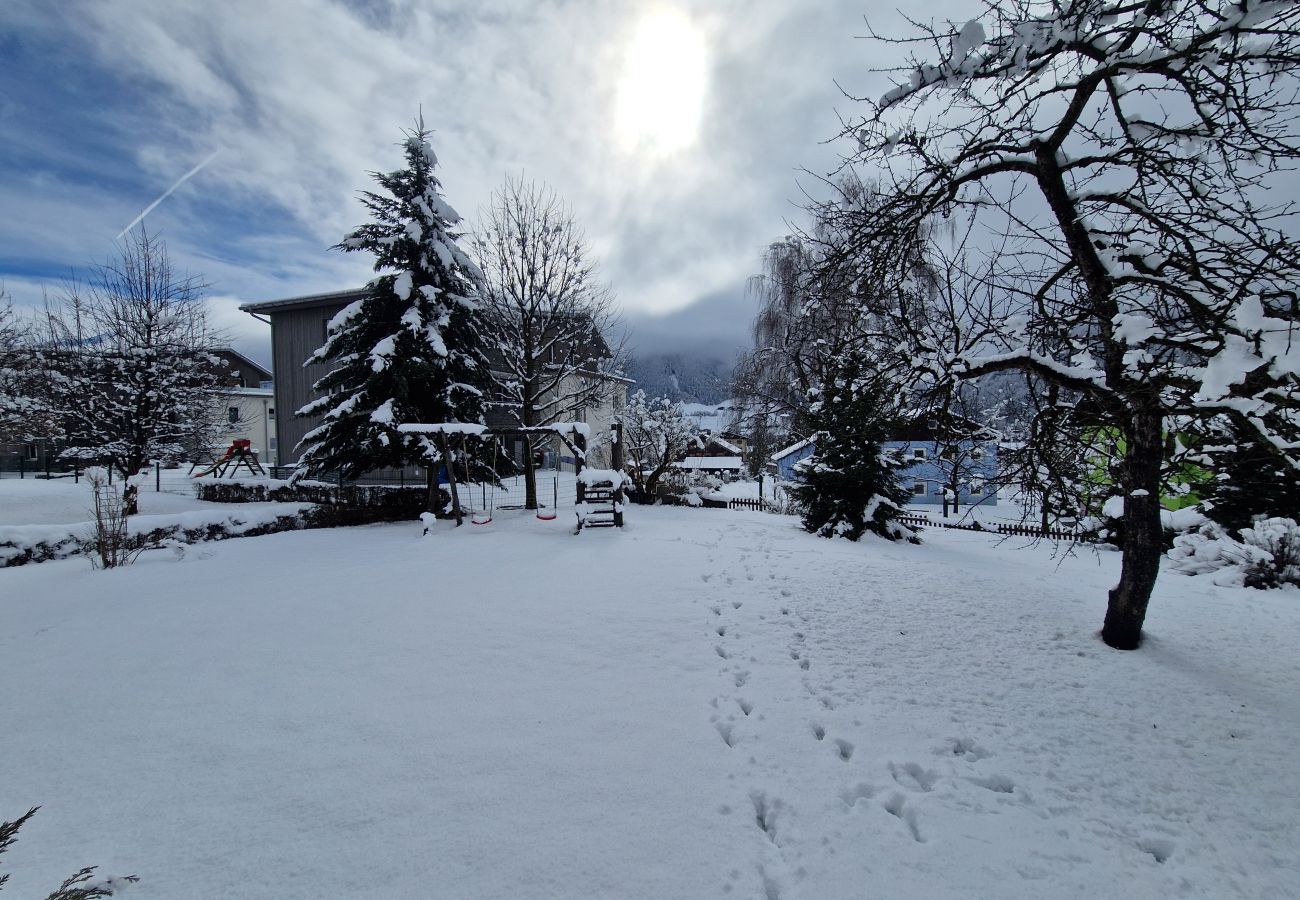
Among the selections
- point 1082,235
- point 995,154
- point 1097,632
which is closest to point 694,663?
point 1097,632

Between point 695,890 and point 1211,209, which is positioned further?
point 1211,209

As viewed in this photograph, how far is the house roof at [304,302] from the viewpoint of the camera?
20438 mm

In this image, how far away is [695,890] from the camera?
2.07m

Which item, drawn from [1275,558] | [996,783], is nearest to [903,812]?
[996,783]

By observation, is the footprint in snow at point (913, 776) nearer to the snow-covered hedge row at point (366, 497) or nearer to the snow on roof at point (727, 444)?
the snow-covered hedge row at point (366, 497)

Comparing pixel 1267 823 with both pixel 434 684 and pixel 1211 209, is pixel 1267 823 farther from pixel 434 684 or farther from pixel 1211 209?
pixel 434 684

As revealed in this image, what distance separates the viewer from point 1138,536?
4.50 metres

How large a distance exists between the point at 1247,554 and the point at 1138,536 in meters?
5.42

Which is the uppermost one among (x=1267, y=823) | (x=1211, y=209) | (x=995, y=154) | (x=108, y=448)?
(x=995, y=154)

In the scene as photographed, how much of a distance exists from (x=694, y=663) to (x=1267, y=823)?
10.1 ft

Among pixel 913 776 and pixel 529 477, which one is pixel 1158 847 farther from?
pixel 529 477

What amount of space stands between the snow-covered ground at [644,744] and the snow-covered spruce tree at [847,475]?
488cm

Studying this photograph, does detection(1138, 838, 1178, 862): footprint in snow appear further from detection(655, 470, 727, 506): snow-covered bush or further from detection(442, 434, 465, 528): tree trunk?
detection(655, 470, 727, 506): snow-covered bush

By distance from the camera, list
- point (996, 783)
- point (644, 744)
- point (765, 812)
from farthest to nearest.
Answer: point (644, 744) → point (996, 783) → point (765, 812)
